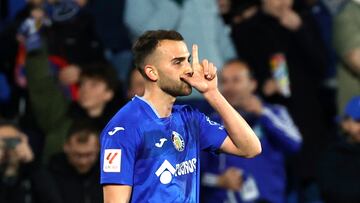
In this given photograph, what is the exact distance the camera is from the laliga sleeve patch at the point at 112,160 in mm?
5609

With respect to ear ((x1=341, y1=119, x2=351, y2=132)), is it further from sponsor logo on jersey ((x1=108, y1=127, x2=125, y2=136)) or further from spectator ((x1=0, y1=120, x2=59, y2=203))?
sponsor logo on jersey ((x1=108, y1=127, x2=125, y2=136))

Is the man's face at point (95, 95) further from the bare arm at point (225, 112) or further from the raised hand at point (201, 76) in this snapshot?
the raised hand at point (201, 76)

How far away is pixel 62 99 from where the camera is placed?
957cm

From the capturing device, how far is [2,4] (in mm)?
10320

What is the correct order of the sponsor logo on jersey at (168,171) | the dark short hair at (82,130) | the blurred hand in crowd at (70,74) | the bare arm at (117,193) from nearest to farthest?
the bare arm at (117,193)
the sponsor logo on jersey at (168,171)
the dark short hair at (82,130)
the blurred hand in crowd at (70,74)

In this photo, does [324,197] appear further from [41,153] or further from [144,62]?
[144,62]

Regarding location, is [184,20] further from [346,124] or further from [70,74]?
[346,124]

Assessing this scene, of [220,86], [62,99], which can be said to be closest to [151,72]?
[220,86]

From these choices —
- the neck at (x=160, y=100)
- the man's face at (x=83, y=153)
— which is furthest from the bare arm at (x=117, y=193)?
the man's face at (x=83, y=153)

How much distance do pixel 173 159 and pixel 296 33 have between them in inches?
169

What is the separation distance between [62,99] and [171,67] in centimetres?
393

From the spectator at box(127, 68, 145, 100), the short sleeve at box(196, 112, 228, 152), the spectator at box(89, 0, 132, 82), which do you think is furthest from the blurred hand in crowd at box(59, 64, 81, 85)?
the short sleeve at box(196, 112, 228, 152)

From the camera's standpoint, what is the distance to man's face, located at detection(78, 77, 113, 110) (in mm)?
9305

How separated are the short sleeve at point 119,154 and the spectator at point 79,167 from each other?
287 centimetres
